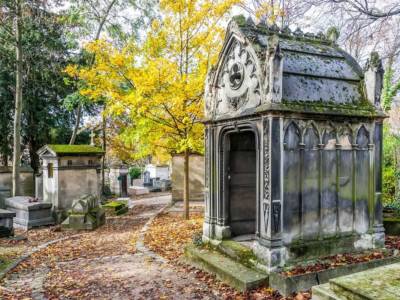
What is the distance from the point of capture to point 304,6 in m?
8.39

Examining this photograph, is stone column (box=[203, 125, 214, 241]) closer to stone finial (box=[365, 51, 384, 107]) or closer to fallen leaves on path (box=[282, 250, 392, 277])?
fallen leaves on path (box=[282, 250, 392, 277])

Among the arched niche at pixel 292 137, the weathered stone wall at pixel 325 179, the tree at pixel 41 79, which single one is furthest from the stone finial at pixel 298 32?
the tree at pixel 41 79

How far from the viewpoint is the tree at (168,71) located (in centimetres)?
920

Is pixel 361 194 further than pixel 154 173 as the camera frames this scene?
No

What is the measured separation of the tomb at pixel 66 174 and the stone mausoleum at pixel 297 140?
740cm

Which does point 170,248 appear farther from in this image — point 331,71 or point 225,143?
point 331,71

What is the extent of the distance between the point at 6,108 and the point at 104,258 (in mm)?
13760

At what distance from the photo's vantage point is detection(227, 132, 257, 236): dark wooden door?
6793 millimetres

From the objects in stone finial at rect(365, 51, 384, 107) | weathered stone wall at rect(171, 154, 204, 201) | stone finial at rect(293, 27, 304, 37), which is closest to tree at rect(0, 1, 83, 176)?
weathered stone wall at rect(171, 154, 204, 201)

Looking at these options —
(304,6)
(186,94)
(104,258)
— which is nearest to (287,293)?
(104,258)

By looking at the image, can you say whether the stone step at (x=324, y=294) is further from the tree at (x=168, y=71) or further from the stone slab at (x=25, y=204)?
the stone slab at (x=25, y=204)

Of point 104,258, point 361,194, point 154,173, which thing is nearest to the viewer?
point 361,194

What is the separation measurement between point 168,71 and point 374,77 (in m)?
5.32

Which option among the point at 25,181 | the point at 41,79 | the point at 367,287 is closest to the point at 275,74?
the point at 367,287
